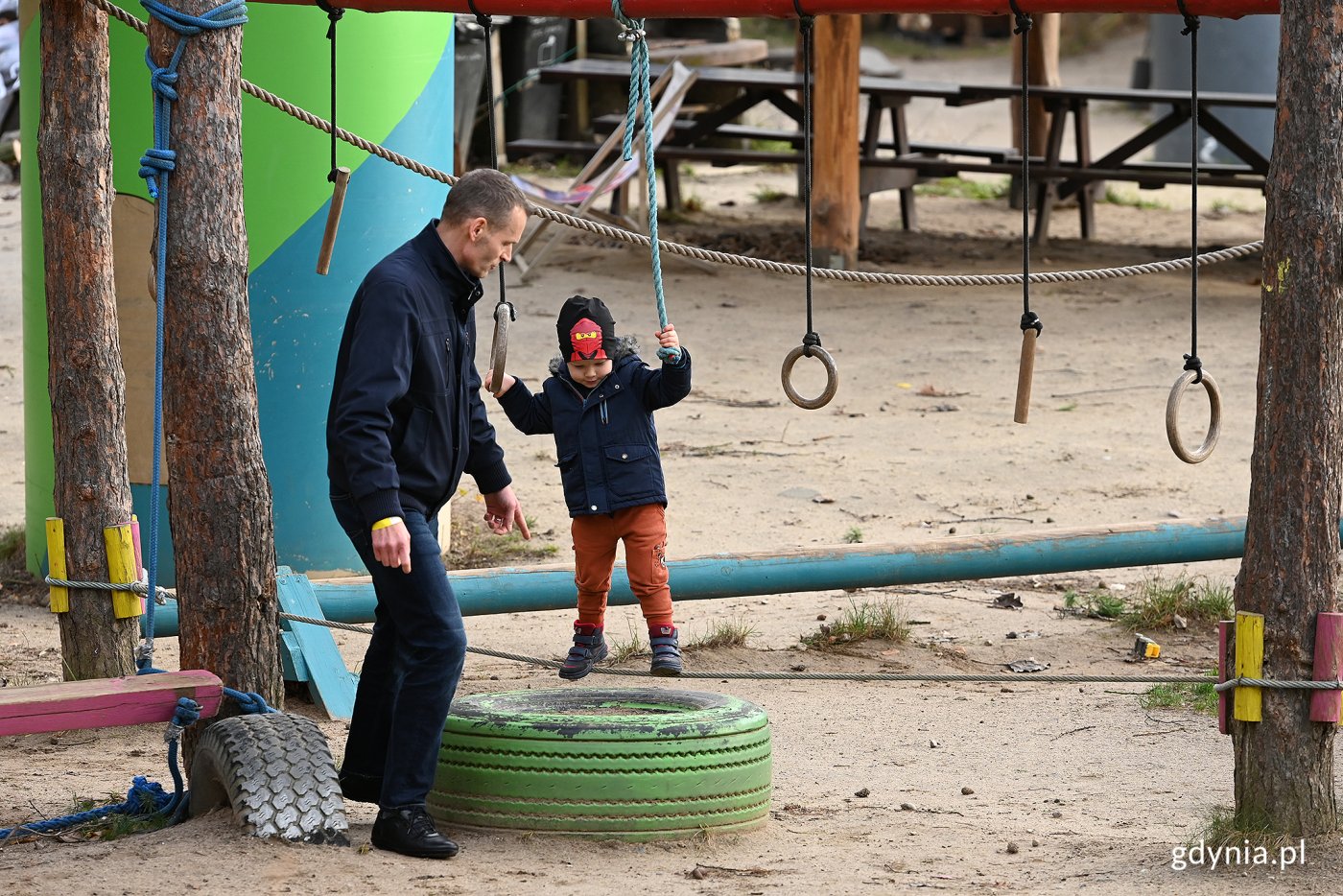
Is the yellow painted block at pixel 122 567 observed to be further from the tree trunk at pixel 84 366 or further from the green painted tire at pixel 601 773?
the green painted tire at pixel 601 773

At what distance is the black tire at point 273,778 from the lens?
3742mm

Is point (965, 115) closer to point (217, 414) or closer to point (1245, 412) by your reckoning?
point (1245, 412)

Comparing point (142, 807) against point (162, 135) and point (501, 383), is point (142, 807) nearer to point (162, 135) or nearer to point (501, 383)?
point (501, 383)

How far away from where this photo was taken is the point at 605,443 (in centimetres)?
498

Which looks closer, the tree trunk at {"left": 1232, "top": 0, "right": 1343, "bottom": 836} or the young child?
the tree trunk at {"left": 1232, "top": 0, "right": 1343, "bottom": 836}

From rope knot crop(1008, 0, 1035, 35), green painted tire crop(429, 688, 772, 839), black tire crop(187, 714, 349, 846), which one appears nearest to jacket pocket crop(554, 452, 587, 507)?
green painted tire crop(429, 688, 772, 839)

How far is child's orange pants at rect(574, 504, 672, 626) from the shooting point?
5.06m

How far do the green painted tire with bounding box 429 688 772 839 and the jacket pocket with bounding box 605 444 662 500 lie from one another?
1.00 metres

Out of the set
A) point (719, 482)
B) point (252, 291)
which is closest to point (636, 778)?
point (252, 291)

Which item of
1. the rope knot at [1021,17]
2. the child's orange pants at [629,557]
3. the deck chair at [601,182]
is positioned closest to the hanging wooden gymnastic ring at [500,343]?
the child's orange pants at [629,557]

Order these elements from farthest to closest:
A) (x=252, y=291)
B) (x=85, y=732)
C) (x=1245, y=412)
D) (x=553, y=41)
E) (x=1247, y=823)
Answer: (x=553, y=41)
(x=1245, y=412)
(x=252, y=291)
(x=85, y=732)
(x=1247, y=823)

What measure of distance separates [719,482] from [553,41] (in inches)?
418

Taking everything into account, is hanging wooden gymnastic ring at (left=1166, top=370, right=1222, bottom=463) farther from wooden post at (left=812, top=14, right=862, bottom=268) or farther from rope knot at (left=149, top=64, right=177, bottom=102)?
wooden post at (left=812, top=14, right=862, bottom=268)

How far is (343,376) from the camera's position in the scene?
3.69 metres
